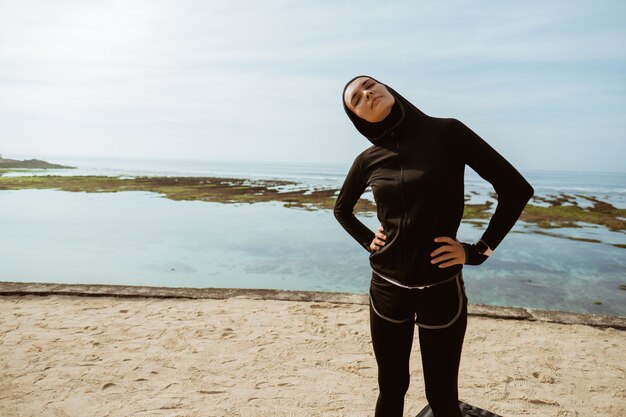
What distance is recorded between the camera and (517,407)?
3.36m

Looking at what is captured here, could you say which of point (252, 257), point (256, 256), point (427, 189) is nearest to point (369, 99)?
point (427, 189)

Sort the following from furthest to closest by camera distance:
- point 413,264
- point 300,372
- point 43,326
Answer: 1. point 43,326
2. point 300,372
3. point 413,264

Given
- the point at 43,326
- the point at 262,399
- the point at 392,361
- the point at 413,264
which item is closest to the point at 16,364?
the point at 43,326

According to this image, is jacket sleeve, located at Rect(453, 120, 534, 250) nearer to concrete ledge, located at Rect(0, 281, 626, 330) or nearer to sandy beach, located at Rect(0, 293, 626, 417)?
sandy beach, located at Rect(0, 293, 626, 417)

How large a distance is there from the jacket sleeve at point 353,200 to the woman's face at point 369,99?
27 cm

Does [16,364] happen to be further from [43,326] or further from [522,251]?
[522,251]

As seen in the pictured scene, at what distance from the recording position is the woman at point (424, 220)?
1.84m

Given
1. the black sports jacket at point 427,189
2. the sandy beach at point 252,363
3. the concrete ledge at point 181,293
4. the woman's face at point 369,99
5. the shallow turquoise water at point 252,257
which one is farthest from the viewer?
the shallow turquoise water at point 252,257

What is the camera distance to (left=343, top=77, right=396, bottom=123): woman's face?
6.43ft

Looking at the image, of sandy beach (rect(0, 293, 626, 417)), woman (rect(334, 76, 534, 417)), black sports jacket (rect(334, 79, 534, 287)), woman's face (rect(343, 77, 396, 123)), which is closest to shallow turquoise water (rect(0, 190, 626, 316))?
sandy beach (rect(0, 293, 626, 417))

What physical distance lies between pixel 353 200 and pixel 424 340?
882 millimetres

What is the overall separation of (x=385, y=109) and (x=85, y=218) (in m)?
21.0

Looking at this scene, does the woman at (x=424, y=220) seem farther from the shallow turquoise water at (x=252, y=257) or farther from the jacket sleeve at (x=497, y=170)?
the shallow turquoise water at (x=252, y=257)

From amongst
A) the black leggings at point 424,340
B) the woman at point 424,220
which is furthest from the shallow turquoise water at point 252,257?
the woman at point 424,220
